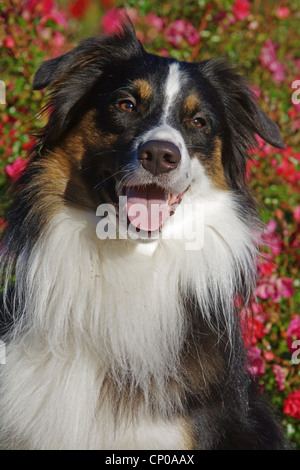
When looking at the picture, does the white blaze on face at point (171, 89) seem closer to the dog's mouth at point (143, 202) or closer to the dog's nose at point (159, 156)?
the dog's nose at point (159, 156)

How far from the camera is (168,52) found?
504cm

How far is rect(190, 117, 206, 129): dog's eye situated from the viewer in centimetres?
333

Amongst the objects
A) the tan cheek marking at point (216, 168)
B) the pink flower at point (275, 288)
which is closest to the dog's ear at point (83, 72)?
the tan cheek marking at point (216, 168)

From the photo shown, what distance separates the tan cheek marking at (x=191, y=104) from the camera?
327 cm

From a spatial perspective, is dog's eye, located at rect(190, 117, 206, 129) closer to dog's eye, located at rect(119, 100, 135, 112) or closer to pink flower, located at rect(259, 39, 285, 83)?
dog's eye, located at rect(119, 100, 135, 112)

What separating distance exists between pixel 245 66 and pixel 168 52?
3.21 ft

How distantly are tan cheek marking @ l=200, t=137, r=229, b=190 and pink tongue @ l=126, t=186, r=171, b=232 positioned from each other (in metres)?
0.39

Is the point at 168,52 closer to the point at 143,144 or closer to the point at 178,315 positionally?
the point at 143,144

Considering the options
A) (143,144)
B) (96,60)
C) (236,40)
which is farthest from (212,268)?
(236,40)

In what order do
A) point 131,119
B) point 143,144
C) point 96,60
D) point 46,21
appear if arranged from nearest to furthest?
1. point 143,144
2. point 131,119
3. point 96,60
4. point 46,21

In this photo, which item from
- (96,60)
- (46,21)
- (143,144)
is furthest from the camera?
(46,21)

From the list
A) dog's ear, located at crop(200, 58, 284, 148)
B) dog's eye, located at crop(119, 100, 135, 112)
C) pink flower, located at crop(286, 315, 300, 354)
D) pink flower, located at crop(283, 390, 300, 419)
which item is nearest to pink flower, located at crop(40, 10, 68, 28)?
dog's ear, located at crop(200, 58, 284, 148)

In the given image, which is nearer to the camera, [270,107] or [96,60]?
[96,60]

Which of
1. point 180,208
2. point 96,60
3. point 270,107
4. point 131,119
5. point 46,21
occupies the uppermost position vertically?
point 46,21
